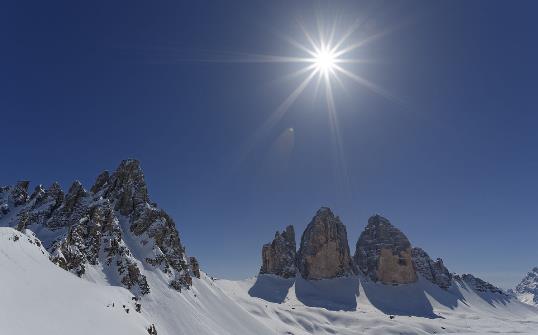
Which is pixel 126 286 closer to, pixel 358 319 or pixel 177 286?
pixel 177 286

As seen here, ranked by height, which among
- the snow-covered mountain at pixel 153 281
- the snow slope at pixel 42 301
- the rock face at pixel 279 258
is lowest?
the snow slope at pixel 42 301

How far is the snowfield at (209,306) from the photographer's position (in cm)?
2478

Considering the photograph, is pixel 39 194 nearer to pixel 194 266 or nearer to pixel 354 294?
pixel 194 266

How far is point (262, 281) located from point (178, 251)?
103156 mm

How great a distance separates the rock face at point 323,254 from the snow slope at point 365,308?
5356 mm

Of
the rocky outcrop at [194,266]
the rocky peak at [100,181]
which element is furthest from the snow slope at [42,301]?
the rocky peak at [100,181]

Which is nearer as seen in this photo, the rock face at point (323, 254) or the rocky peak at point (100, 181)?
the rocky peak at point (100, 181)

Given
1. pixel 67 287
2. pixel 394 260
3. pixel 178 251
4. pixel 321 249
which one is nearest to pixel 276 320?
pixel 178 251

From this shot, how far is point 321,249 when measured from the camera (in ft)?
623

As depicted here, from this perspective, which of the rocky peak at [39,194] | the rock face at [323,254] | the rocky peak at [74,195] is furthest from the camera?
the rock face at [323,254]

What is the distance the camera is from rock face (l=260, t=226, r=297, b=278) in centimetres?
18800

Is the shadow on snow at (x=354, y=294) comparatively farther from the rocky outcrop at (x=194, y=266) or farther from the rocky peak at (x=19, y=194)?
the rocky peak at (x=19, y=194)

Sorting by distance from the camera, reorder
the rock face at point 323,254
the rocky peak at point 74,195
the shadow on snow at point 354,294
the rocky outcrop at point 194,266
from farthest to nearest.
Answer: the rock face at point 323,254, the shadow on snow at point 354,294, the rocky outcrop at point 194,266, the rocky peak at point 74,195

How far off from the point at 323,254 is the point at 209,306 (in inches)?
4801
